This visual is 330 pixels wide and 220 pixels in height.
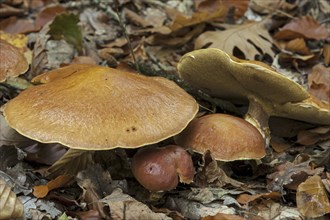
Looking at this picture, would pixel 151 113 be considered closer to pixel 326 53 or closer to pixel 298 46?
pixel 298 46

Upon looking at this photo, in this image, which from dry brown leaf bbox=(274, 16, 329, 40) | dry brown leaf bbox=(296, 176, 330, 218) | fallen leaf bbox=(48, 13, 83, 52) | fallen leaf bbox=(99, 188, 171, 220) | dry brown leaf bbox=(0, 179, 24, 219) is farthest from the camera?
dry brown leaf bbox=(274, 16, 329, 40)

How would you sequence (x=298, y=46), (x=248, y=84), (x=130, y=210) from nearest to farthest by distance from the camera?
(x=130, y=210) → (x=248, y=84) → (x=298, y=46)

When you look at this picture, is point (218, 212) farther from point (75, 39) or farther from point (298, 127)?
point (75, 39)

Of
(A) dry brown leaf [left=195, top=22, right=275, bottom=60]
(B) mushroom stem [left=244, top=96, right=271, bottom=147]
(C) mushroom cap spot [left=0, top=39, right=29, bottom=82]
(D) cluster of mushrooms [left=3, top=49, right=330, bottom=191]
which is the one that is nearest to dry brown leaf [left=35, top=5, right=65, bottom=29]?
(C) mushroom cap spot [left=0, top=39, right=29, bottom=82]

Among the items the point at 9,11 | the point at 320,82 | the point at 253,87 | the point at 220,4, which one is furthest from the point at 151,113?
the point at 9,11

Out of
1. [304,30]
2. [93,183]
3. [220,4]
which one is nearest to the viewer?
[93,183]

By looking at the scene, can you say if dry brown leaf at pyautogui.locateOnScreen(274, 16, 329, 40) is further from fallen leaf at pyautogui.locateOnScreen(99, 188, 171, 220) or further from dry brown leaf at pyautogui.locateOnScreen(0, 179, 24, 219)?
dry brown leaf at pyautogui.locateOnScreen(0, 179, 24, 219)
